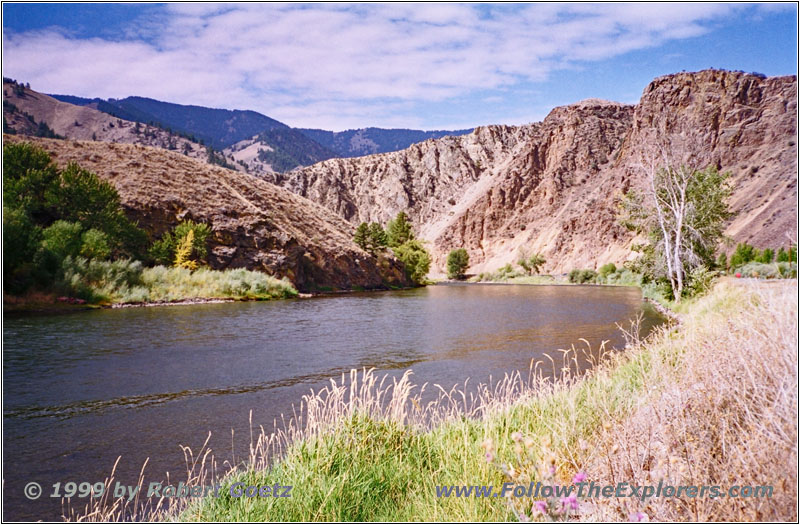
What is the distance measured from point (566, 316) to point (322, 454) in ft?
72.4

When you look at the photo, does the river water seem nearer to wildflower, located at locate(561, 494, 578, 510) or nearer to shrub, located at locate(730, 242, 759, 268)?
wildflower, located at locate(561, 494, 578, 510)

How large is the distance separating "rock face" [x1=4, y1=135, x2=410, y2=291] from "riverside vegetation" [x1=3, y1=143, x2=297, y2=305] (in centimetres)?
242

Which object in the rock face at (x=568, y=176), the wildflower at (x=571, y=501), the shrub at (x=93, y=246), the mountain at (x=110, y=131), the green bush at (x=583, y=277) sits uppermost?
the mountain at (x=110, y=131)

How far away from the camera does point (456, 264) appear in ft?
311

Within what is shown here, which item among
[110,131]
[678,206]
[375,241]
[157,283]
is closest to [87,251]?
[157,283]

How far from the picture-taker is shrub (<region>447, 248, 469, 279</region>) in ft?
311

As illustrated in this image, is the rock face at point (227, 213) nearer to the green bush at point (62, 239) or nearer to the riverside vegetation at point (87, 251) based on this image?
the riverside vegetation at point (87, 251)

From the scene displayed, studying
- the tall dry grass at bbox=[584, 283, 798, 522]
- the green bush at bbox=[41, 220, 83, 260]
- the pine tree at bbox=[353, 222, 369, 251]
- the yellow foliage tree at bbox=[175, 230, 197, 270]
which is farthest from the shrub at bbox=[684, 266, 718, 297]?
the pine tree at bbox=[353, 222, 369, 251]

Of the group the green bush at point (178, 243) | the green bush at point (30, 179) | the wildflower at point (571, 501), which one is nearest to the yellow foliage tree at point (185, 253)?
the green bush at point (178, 243)

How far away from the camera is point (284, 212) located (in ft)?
185

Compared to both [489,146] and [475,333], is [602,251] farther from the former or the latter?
[475,333]

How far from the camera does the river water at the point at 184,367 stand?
725 centimetres

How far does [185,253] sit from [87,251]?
9067mm

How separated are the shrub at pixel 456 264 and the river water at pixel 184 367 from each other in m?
68.2
